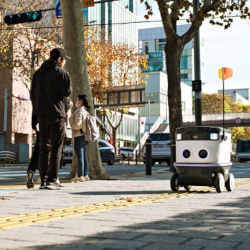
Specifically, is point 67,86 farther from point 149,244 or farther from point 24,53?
point 24,53

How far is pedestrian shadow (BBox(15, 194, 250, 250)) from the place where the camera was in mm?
3467

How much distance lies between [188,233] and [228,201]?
9.00ft

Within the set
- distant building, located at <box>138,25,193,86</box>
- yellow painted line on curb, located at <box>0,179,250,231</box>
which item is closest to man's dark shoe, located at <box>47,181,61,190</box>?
yellow painted line on curb, located at <box>0,179,250,231</box>

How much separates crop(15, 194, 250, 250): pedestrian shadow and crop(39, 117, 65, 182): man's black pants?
284 cm

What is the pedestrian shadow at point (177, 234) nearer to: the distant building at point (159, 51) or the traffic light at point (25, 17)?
the traffic light at point (25, 17)

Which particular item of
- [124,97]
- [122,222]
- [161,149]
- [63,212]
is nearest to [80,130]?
[63,212]

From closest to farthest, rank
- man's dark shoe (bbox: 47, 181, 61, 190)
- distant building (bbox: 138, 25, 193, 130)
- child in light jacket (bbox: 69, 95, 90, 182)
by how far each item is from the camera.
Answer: man's dark shoe (bbox: 47, 181, 61, 190)
child in light jacket (bbox: 69, 95, 90, 182)
distant building (bbox: 138, 25, 193, 130)

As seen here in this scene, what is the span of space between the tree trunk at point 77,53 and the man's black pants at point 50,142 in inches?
134

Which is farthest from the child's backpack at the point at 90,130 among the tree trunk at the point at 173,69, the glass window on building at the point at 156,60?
the glass window on building at the point at 156,60

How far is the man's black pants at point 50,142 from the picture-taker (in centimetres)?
784

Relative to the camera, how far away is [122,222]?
4.52 m

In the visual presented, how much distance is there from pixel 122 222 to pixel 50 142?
3.59 m

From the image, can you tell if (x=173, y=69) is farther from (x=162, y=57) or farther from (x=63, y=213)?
(x=162, y=57)

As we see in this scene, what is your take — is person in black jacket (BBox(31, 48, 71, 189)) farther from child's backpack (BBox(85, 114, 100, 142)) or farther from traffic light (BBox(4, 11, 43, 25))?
traffic light (BBox(4, 11, 43, 25))
